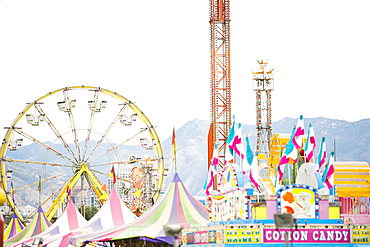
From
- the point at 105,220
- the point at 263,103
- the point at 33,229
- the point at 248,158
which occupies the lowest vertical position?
the point at 33,229

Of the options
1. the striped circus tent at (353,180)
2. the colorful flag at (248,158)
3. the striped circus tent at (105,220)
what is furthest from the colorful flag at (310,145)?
the striped circus tent at (105,220)

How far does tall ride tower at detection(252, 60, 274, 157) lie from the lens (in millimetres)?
39406

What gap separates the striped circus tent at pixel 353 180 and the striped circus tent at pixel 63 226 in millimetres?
13409

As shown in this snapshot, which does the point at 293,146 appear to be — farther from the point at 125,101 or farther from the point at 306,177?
the point at 125,101

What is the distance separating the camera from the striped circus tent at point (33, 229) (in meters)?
35.6

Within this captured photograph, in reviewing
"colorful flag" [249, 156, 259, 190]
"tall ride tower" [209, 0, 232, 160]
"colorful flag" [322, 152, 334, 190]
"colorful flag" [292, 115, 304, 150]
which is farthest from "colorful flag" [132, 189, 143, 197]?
"colorful flag" [249, 156, 259, 190]

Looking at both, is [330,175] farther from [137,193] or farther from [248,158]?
[137,193]

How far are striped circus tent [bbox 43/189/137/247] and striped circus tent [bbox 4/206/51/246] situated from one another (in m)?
3.79

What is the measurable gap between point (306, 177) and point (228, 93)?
20830 mm

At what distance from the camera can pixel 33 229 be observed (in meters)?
36.3

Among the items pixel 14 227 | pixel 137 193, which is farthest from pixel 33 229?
pixel 137 193

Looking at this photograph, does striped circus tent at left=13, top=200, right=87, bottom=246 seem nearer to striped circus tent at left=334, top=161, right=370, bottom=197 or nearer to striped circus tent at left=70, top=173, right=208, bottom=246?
striped circus tent at left=70, top=173, right=208, bottom=246

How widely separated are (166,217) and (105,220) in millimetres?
5251

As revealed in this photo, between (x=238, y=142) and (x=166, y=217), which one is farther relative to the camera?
(x=166, y=217)
